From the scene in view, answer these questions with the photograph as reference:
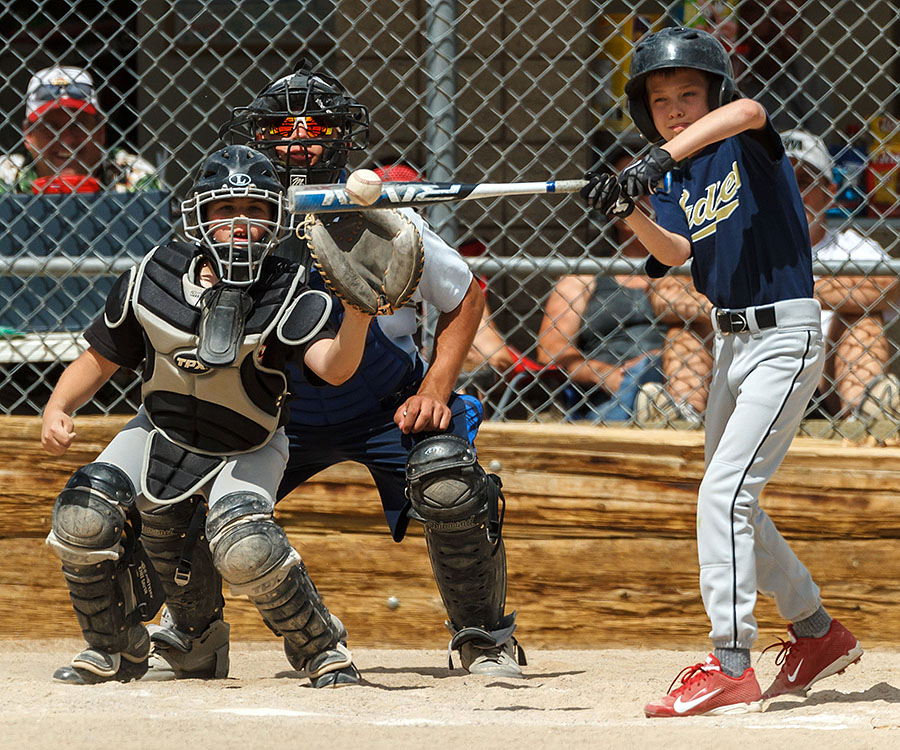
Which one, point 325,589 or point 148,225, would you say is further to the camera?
point 148,225

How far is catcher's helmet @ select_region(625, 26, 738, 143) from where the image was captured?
9.64 ft

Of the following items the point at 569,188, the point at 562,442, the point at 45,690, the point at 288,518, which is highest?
the point at 569,188

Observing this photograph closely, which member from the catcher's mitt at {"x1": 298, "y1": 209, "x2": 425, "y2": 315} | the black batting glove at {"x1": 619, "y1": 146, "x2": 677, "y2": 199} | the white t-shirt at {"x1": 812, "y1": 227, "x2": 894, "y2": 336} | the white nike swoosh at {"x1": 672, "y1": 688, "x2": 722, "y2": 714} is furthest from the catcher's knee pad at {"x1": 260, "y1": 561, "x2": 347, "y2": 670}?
the white t-shirt at {"x1": 812, "y1": 227, "x2": 894, "y2": 336}

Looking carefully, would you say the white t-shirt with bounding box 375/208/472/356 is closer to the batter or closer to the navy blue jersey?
the batter

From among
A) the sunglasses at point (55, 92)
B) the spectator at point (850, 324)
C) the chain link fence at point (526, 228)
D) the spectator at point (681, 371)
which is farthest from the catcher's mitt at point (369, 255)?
the sunglasses at point (55, 92)

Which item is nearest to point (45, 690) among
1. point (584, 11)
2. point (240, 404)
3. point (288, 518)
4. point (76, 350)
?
point (240, 404)

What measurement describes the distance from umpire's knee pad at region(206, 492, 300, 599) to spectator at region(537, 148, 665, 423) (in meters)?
1.38

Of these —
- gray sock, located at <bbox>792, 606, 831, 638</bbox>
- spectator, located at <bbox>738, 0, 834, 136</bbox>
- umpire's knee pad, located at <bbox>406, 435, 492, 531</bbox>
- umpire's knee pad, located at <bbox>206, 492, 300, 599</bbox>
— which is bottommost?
umpire's knee pad, located at <bbox>206, 492, 300, 599</bbox>

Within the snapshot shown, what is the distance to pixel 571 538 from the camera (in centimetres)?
387

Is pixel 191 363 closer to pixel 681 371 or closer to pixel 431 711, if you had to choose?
pixel 431 711

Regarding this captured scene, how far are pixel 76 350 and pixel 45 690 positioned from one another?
156 cm

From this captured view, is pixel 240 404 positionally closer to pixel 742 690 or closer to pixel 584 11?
pixel 742 690

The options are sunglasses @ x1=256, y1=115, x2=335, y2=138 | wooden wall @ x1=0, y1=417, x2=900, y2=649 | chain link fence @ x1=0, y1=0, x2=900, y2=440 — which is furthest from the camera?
chain link fence @ x1=0, y1=0, x2=900, y2=440

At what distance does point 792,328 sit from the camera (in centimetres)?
292
